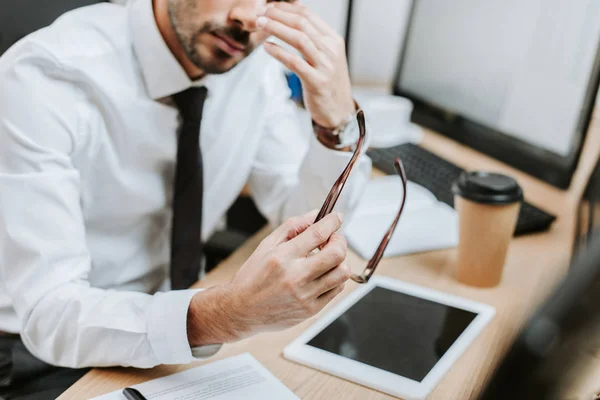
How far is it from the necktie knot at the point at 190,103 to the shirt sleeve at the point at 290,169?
0.23 metres

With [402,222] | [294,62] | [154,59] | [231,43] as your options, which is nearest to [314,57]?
[294,62]

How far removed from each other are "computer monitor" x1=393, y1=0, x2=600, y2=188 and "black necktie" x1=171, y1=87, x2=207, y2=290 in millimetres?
733

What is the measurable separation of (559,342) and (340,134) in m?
0.82

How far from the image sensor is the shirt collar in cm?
99

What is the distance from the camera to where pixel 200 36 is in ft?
3.28

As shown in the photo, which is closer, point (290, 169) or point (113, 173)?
point (113, 173)

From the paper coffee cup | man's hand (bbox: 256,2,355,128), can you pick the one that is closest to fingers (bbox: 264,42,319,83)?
man's hand (bbox: 256,2,355,128)

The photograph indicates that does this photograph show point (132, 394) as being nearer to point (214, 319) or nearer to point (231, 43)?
point (214, 319)

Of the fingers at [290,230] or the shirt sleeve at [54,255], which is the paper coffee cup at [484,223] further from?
the shirt sleeve at [54,255]

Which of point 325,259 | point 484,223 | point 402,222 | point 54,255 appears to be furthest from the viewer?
point 402,222

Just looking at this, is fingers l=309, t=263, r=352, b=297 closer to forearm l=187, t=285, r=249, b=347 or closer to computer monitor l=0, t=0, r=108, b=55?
forearm l=187, t=285, r=249, b=347

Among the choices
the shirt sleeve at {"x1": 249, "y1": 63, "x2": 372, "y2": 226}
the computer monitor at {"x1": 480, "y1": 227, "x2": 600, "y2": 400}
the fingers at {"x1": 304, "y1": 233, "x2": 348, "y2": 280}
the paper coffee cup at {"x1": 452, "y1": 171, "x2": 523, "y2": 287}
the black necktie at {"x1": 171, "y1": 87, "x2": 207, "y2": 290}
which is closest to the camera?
the computer monitor at {"x1": 480, "y1": 227, "x2": 600, "y2": 400}

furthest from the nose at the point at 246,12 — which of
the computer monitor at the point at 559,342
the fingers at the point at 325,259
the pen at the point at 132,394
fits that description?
the computer monitor at the point at 559,342

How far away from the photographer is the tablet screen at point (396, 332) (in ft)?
2.55
